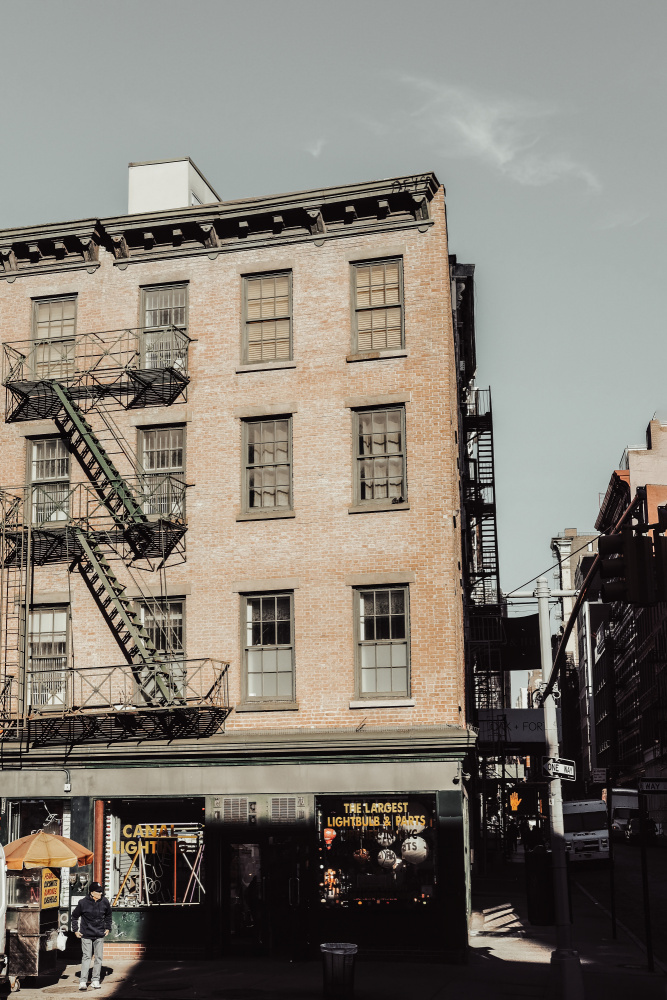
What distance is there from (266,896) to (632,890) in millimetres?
19384

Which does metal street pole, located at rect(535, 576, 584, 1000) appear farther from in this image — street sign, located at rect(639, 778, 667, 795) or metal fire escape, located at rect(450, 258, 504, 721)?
metal fire escape, located at rect(450, 258, 504, 721)

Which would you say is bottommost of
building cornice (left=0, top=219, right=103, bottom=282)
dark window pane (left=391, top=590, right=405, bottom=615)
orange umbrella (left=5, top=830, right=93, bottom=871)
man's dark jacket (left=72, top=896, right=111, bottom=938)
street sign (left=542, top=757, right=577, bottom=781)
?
man's dark jacket (left=72, top=896, right=111, bottom=938)

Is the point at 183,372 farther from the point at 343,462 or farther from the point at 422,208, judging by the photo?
the point at 422,208

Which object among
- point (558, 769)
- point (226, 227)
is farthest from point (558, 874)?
point (226, 227)

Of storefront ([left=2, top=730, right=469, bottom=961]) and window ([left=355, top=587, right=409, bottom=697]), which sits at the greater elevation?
window ([left=355, top=587, right=409, bottom=697])

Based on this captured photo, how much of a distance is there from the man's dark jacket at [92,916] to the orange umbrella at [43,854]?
0.88 metres

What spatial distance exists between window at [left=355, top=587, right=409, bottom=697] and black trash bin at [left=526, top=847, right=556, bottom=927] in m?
4.25

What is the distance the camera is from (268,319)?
2519cm

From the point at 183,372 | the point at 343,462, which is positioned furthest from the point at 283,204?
the point at 343,462

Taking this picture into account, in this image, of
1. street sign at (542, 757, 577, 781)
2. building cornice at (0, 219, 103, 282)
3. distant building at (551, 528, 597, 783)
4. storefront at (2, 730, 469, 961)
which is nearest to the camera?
street sign at (542, 757, 577, 781)

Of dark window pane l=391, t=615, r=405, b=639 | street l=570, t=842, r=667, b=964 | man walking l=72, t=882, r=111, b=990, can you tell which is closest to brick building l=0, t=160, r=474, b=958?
dark window pane l=391, t=615, r=405, b=639

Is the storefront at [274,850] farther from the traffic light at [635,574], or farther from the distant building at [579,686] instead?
the distant building at [579,686]

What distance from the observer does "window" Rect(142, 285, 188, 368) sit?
83.5 ft

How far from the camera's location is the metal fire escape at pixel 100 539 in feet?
76.7
